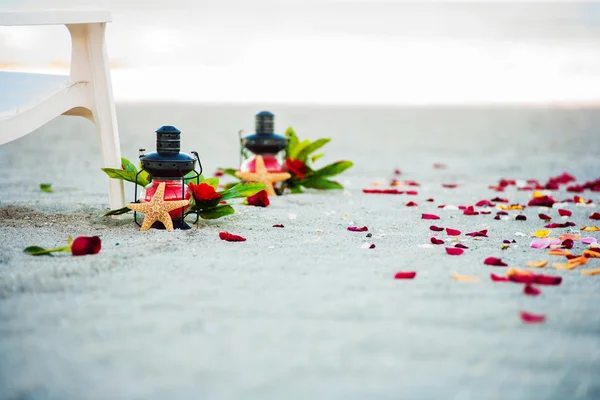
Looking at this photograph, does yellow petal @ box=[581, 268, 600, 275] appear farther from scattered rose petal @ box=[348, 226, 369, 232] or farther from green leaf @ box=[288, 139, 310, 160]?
green leaf @ box=[288, 139, 310, 160]

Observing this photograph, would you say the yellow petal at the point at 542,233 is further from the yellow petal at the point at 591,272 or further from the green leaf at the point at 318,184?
the green leaf at the point at 318,184

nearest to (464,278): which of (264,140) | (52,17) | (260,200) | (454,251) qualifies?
(454,251)

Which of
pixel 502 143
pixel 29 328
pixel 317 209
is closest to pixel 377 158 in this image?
pixel 502 143

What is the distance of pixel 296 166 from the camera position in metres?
3.32

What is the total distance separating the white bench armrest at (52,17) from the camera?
198 cm

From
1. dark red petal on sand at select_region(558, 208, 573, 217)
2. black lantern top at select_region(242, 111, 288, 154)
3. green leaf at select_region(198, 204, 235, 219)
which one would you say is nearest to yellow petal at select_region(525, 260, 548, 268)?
dark red petal on sand at select_region(558, 208, 573, 217)

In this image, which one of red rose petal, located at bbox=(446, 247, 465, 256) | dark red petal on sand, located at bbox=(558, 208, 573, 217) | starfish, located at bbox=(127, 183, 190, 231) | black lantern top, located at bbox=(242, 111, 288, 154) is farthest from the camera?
black lantern top, located at bbox=(242, 111, 288, 154)

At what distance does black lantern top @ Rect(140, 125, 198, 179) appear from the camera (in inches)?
87.9

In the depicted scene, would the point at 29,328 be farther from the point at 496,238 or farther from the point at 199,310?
the point at 496,238

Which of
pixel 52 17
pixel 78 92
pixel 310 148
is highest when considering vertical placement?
pixel 52 17

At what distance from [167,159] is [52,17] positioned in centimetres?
58

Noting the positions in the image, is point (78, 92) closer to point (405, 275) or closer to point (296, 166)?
point (296, 166)

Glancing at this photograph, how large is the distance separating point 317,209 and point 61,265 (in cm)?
132

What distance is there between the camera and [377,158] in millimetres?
5625
